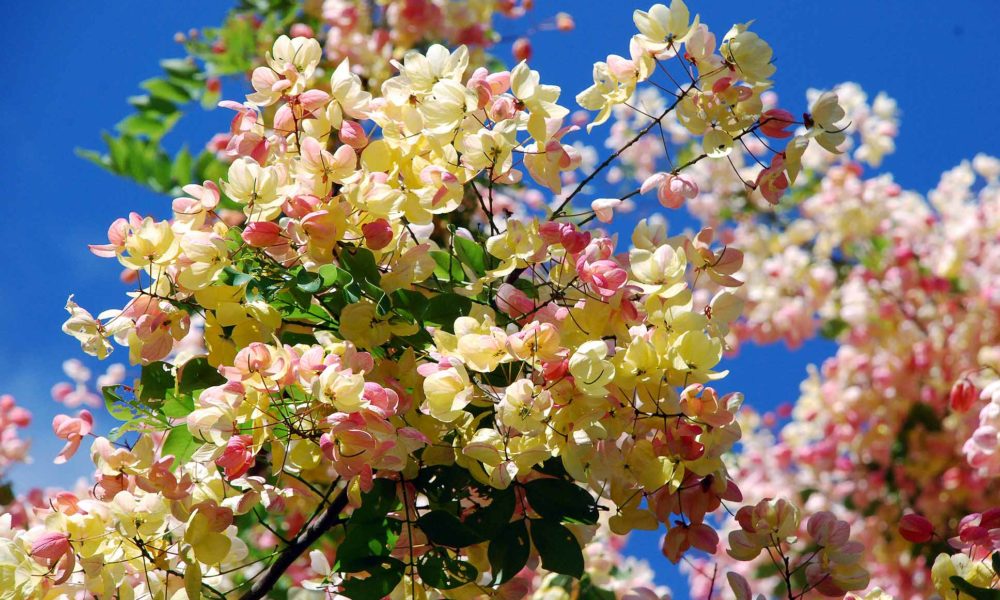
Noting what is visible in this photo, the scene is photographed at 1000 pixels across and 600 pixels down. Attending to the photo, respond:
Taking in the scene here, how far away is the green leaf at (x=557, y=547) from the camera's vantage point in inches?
38.2

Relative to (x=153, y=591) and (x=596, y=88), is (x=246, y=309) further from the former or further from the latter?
(x=596, y=88)

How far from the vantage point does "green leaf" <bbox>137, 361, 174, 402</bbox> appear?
3.43 ft

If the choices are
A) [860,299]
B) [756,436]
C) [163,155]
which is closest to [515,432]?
[163,155]

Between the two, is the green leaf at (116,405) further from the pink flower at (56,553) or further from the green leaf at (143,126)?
the green leaf at (143,126)

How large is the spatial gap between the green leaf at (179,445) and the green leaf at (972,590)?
34.4 inches

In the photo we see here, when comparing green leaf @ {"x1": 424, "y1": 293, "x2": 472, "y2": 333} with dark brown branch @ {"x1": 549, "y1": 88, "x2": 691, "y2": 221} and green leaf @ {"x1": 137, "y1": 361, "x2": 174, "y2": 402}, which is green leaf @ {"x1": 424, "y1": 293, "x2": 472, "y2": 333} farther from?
green leaf @ {"x1": 137, "y1": 361, "x2": 174, "y2": 402}

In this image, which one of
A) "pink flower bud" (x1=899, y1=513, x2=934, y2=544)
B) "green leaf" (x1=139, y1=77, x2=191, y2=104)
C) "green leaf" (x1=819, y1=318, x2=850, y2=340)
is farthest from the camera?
"green leaf" (x1=819, y1=318, x2=850, y2=340)

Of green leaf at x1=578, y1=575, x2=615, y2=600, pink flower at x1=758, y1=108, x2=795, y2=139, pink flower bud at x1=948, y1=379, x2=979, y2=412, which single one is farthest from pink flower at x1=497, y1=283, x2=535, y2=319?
pink flower bud at x1=948, y1=379, x2=979, y2=412

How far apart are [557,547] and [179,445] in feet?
1.42

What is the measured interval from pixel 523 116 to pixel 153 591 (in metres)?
0.68

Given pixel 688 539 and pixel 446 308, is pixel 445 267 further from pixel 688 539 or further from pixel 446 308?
pixel 688 539

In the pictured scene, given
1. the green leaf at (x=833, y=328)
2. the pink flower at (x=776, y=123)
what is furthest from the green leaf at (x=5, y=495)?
the green leaf at (x=833, y=328)

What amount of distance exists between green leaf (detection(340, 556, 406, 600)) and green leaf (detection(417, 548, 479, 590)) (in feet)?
0.09

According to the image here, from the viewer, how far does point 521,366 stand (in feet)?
3.14
